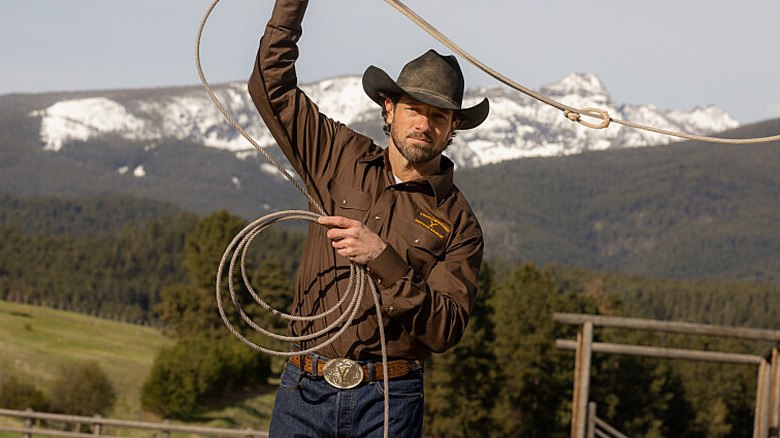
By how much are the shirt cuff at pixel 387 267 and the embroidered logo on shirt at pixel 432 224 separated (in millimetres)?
319

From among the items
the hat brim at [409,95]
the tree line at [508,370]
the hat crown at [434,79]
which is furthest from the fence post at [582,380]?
the tree line at [508,370]

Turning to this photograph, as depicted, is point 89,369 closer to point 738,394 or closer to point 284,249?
point 738,394

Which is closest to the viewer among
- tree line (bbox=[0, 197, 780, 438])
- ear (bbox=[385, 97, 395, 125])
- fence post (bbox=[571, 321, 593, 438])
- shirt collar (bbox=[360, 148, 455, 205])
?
shirt collar (bbox=[360, 148, 455, 205])

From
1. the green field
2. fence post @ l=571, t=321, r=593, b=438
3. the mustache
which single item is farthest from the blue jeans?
the green field

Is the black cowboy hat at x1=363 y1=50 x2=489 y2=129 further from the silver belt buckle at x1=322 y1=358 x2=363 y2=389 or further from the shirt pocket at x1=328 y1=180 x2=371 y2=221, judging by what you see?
the silver belt buckle at x1=322 y1=358 x2=363 y2=389

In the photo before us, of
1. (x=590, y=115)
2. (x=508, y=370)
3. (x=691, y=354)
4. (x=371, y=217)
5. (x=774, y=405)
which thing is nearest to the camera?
(x=371, y=217)

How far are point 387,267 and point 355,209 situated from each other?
0.46 m

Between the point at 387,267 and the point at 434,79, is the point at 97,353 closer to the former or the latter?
the point at 434,79

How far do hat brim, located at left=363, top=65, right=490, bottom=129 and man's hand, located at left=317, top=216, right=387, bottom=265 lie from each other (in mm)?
551

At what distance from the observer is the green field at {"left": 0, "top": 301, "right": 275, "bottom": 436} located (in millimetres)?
49188

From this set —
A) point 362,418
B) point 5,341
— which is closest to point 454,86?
point 362,418

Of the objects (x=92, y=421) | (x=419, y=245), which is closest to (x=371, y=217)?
(x=419, y=245)

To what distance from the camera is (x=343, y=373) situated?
3.26 metres

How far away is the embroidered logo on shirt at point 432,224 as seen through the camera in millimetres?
3320
